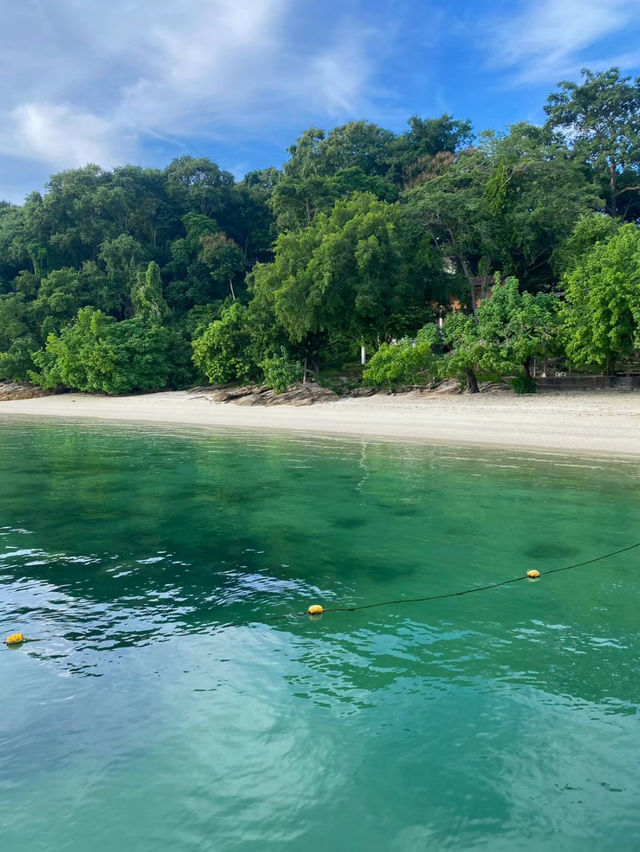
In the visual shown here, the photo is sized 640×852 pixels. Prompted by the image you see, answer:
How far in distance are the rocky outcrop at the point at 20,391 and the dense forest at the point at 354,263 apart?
3.42 feet

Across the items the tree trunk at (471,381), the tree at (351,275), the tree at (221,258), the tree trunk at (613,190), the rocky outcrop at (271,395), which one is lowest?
the rocky outcrop at (271,395)

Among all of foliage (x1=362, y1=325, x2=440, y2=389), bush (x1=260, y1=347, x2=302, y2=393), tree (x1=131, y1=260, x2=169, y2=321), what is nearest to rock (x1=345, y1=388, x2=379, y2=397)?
foliage (x1=362, y1=325, x2=440, y2=389)

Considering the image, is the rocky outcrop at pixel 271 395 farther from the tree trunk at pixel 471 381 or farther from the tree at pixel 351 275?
the tree trunk at pixel 471 381

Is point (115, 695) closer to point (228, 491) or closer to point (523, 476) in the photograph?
point (228, 491)

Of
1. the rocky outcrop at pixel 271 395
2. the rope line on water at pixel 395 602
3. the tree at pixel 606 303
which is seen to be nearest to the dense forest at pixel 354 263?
the tree at pixel 606 303

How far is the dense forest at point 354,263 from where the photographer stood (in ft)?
86.3

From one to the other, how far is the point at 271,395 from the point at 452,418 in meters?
13.1

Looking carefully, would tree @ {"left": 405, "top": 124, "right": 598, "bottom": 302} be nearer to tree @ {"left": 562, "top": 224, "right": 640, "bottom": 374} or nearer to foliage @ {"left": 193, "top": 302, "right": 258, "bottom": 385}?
tree @ {"left": 562, "top": 224, "right": 640, "bottom": 374}

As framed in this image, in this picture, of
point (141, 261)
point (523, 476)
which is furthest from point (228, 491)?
point (141, 261)

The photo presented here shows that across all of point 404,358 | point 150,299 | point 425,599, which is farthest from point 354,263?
point 425,599

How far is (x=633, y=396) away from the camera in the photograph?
23.3 metres

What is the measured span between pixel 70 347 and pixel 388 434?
2734 centimetres

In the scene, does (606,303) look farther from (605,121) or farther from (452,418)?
(605,121)

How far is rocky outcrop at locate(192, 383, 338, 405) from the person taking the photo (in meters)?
32.2
